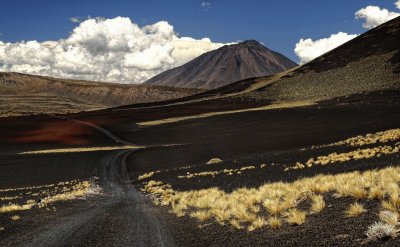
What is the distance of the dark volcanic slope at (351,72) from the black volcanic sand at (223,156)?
→ 48.2 feet

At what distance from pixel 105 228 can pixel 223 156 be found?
2786cm

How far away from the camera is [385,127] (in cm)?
4331

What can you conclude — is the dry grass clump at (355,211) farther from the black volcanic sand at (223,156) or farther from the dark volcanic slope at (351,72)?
the dark volcanic slope at (351,72)

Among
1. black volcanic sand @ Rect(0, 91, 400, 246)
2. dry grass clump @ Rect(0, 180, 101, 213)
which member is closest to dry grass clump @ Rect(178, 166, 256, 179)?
black volcanic sand @ Rect(0, 91, 400, 246)

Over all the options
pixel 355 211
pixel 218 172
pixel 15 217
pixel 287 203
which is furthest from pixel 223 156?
pixel 355 211

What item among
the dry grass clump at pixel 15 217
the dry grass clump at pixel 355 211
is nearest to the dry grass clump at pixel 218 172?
the dry grass clump at pixel 15 217

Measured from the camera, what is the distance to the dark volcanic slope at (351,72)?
96438mm

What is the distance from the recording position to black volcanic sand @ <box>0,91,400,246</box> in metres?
10.9

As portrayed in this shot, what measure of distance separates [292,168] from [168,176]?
403 inches

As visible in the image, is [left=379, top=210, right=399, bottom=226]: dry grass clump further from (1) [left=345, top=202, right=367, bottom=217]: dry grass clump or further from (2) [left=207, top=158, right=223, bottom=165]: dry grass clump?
(2) [left=207, top=158, right=223, bottom=165]: dry grass clump

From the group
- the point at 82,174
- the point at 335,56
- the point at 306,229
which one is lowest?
the point at 82,174

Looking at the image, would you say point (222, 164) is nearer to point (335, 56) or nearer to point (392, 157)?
point (392, 157)

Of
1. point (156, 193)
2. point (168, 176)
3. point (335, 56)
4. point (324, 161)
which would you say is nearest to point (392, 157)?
point (324, 161)

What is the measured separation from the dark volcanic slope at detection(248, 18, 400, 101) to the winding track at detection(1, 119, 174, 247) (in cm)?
7711
